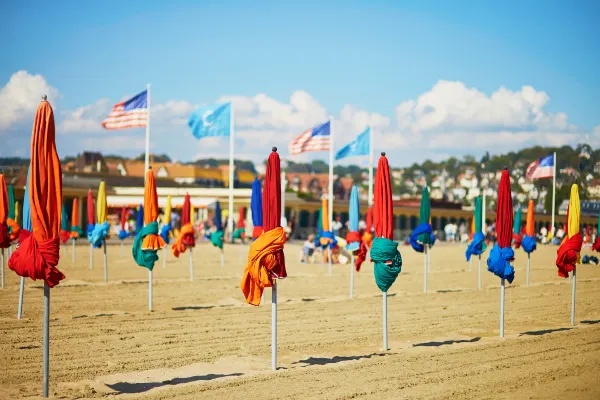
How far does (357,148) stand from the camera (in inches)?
1539

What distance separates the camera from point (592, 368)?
38.6 ft

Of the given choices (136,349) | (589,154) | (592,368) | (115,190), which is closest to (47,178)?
(136,349)

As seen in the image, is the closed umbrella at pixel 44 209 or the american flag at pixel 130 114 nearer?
the closed umbrella at pixel 44 209

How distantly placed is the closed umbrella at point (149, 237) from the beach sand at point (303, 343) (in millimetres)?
1248

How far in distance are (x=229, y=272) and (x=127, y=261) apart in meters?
7.12

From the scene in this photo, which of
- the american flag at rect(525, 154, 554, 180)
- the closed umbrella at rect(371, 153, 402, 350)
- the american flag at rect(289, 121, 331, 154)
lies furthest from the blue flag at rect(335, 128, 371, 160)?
the closed umbrella at rect(371, 153, 402, 350)

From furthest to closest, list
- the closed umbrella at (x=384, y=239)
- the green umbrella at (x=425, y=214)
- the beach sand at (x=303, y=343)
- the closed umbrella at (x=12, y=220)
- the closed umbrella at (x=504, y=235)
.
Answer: the closed umbrella at (x=12, y=220) < the green umbrella at (x=425, y=214) < the closed umbrella at (x=504, y=235) < the closed umbrella at (x=384, y=239) < the beach sand at (x=303, y=343)

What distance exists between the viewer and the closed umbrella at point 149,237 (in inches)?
699

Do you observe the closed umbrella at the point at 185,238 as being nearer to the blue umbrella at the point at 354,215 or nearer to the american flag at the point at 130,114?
the american flag at the point at 130,114

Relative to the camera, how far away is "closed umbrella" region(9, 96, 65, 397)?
980 centimetres

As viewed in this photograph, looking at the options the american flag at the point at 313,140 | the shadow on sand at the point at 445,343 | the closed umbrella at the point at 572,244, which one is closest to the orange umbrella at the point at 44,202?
the shadow on sand at the point at 445,343

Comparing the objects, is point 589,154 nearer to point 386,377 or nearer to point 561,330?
point 561,330

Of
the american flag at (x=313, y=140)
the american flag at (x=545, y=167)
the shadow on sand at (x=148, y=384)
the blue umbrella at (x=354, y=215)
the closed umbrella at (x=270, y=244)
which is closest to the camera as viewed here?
the shadow on sand at (x=148, y=384)

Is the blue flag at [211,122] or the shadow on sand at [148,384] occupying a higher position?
the blue flag at [211,122]
